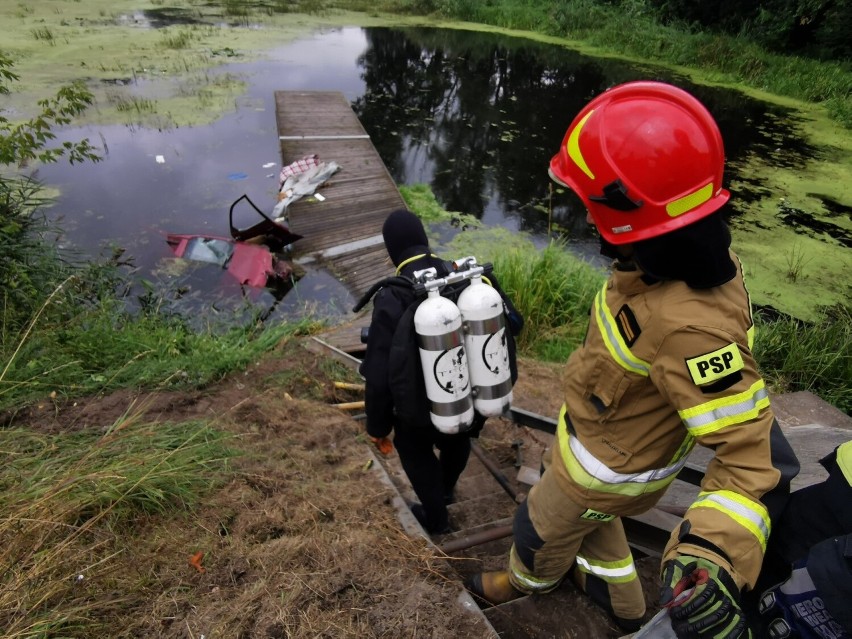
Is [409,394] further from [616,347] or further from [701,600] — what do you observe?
[701,600]

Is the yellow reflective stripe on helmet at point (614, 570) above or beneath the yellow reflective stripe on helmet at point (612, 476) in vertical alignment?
beneath

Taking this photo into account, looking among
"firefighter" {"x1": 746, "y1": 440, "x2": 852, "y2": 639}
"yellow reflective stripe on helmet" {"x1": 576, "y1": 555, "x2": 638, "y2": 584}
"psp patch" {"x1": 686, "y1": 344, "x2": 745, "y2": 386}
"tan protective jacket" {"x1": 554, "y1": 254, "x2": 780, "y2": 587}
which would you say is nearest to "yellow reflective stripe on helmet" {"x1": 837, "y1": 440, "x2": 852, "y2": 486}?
"firefighter" {"x1": 746, "y1": 440, "x2": 852, "y2": 639}

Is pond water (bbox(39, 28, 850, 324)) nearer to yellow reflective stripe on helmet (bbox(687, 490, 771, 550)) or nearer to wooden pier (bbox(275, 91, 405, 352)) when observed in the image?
wooden pier (bbox(275, 91, 405, 352))

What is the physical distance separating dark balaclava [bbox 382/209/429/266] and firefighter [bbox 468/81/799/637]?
0.75 metres

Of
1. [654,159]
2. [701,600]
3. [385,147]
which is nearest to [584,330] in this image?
[654,159]

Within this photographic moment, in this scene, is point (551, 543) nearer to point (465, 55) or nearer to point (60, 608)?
point (60, 608)

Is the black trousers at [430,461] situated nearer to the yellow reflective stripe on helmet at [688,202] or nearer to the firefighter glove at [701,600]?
the firefighter glove at [701,600]

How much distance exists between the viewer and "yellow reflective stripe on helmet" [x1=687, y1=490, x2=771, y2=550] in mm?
1076

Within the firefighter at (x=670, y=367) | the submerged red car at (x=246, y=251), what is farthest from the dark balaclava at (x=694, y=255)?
the submerged red car at (x=246, y=251)

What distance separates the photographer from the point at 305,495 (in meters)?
2.13

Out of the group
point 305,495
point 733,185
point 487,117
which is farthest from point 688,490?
point 487,117

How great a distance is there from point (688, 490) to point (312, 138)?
27.5 ft

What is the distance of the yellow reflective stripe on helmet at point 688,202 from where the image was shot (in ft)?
4.07

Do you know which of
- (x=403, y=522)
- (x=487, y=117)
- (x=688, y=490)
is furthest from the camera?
(x=487, y=117)
